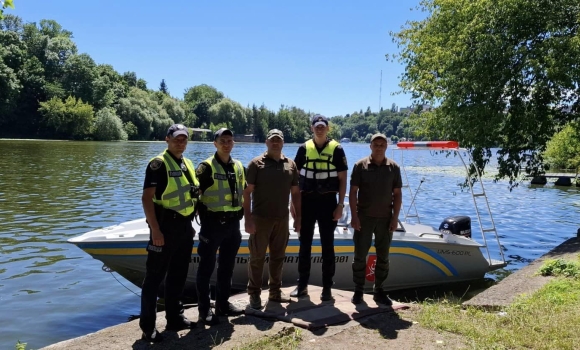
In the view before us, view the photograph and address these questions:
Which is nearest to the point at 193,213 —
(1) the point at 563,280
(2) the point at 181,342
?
(2) the point at 181,342

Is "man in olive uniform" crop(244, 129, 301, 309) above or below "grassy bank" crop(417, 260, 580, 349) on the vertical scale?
above

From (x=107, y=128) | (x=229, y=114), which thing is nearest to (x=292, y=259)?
(x=107, y=128)

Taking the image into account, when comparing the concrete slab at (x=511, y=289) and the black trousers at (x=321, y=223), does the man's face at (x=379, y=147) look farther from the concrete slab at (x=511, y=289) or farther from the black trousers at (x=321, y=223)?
the concrete slab at (x=511, y=289)

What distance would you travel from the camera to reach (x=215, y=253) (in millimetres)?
5012

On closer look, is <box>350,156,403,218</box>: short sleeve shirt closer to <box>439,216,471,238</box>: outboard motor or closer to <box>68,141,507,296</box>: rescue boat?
<box>68,141,507,296</box>: rescue boat

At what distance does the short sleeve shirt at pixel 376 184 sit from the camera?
5562 mm

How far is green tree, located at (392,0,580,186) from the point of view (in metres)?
11.2

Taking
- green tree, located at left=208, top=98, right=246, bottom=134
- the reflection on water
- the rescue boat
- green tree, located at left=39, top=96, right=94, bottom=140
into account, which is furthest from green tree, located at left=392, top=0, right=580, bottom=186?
green tree, located at left=208, top=98, right=246, bottom=134

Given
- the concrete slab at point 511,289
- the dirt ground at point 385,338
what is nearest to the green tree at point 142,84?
the concrete slab at point 511,289

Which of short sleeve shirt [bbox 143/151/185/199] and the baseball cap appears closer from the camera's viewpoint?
short sleeve shirt [bbox 143/151/185/199]

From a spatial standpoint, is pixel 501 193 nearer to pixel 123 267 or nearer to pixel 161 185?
pixel 123 267

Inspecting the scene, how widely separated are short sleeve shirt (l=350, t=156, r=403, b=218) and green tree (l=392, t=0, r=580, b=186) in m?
6.95

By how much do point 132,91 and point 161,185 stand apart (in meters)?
101

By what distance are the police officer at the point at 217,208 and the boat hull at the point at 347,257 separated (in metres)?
2.36
